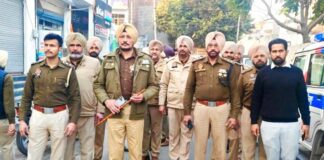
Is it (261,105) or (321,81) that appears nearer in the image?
(261,105)

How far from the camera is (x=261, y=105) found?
4.39 metres

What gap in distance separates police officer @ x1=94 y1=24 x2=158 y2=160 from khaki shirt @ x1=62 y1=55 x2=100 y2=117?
2.61ft

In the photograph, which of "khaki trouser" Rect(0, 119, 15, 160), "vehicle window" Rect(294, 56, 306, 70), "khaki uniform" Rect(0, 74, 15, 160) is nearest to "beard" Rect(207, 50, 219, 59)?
"vehicle window" Rect(294, 56, 306, 70)

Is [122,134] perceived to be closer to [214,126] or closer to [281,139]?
[214,126]

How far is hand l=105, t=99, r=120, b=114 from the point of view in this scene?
4.07 metres

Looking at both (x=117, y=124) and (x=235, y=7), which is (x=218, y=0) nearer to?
(x=235, y=7)

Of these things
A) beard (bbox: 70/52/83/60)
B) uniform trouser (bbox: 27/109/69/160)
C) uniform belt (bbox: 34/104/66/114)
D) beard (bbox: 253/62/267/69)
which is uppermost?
beard (bbox: 70/52/83/60)

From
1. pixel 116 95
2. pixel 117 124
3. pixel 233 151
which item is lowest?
pixel 233 151

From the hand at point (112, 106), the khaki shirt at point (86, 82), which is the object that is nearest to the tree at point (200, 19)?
the khaki shirt at point (86, 82)

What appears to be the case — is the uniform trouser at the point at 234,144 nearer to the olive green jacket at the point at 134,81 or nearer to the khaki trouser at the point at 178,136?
the khaki trouser at the point at 178,136

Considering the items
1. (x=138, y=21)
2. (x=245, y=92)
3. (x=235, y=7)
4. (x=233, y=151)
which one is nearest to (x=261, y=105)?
(x=245, y=92)

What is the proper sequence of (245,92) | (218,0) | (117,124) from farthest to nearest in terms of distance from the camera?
(218,0)
(245,92)
(117,124)

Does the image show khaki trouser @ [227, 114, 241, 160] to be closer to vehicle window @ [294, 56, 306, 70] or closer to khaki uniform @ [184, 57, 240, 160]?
khaki uniform @ [184, 57, 240, 160]

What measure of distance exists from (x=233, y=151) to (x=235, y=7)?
10.0 m
